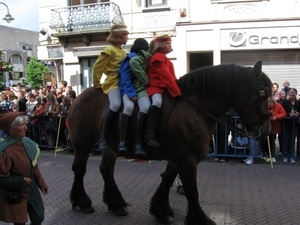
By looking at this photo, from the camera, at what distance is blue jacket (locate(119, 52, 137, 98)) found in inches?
170

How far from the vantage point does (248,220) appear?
15.4ft

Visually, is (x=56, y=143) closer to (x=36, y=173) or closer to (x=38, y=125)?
(x=38, y=125)

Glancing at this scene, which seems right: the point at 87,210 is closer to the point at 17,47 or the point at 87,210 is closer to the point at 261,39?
the point at 261,39

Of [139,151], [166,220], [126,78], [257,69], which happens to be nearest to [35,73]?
[126,78]

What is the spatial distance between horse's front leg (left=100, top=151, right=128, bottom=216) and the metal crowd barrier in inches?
142

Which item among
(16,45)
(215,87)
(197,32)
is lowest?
(215,87)

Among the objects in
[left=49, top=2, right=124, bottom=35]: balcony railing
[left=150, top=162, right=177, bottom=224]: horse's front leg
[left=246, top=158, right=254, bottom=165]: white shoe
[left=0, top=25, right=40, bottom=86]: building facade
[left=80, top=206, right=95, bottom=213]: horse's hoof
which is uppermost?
[left=0, top=25, right=40, bottom=86]: building facade

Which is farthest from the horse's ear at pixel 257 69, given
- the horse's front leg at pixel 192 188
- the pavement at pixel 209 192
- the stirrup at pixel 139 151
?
the pavement at pixel 209 192

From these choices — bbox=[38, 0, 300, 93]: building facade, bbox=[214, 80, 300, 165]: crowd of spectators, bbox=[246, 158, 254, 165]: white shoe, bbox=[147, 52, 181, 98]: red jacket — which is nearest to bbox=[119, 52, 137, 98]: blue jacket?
bbox=[147, 52, 181, 98]: red jacket

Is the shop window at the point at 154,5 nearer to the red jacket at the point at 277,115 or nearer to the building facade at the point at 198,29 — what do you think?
the building facade at the point at 198,29

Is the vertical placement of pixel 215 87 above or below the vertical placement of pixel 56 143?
above

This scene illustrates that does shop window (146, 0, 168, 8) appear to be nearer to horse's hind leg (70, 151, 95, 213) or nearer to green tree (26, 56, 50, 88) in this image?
horse's hind leg (70, 151, 95, 213)

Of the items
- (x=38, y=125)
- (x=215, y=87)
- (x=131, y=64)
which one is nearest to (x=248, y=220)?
(x=215, y=87)

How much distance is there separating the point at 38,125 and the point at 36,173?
7451mm
